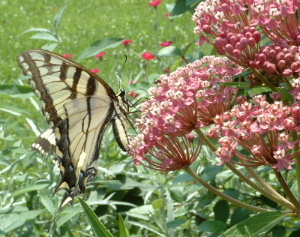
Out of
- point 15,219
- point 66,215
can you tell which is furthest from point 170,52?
point 15,219

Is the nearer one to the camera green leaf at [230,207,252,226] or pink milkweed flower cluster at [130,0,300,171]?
pink milkweed flower cluster at [130,0,300,171]

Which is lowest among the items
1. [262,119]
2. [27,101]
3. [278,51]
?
[27,101]

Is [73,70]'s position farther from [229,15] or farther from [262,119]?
[262,119]

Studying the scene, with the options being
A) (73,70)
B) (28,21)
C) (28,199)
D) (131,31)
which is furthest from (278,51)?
(28,21)

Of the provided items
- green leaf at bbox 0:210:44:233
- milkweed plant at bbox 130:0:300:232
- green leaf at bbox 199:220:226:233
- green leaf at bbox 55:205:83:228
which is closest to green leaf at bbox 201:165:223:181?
green leaf at bbox 199:220:226:233

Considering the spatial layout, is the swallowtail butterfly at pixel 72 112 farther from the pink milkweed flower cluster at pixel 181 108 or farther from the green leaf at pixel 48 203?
the pink milkweed flower cluster at pixel 181 108

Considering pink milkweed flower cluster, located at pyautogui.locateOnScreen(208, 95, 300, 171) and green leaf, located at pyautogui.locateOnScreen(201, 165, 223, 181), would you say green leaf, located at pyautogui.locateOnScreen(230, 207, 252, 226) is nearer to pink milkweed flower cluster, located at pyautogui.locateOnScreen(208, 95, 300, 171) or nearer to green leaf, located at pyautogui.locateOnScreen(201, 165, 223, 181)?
green leaf, located at pyautogui.locateOnScreen(201, 165, 223, 181)
